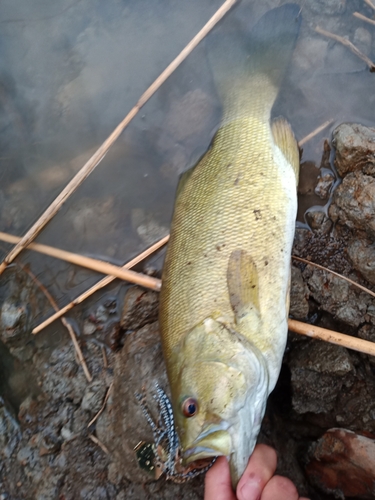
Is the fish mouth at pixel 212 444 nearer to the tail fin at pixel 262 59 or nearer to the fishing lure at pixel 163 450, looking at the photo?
the fishing lure at pixel 163 450

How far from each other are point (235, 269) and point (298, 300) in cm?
75

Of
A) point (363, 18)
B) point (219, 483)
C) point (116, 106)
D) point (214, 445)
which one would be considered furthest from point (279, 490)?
point (363, 18)

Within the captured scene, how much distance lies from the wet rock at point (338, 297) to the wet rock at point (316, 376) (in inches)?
9.5

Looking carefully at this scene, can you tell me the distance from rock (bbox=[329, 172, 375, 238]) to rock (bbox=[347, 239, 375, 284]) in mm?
95

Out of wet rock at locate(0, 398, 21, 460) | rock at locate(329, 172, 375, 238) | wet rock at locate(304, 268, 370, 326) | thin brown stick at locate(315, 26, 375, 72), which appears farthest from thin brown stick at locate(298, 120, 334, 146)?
wet rock at locate(0, 398, 21, 460)

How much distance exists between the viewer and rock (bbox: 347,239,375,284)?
8.94ft

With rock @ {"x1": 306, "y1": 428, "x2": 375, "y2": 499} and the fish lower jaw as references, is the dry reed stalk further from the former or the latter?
the fish lower jaw

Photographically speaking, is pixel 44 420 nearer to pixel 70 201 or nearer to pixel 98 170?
pixel 70 201

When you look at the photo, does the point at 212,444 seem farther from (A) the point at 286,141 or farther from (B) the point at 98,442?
(A) the point at 286,141

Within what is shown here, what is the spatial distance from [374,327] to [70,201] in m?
2.65

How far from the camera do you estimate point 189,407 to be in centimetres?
213

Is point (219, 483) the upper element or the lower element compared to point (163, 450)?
upper

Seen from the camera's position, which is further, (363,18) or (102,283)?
(102,283)

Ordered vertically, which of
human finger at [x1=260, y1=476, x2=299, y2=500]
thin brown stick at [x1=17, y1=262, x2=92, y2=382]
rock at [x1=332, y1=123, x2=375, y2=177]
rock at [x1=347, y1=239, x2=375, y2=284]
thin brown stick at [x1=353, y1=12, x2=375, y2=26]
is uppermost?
thin brown stick at [x1=353, y1=12, x2=375, y2=26]
